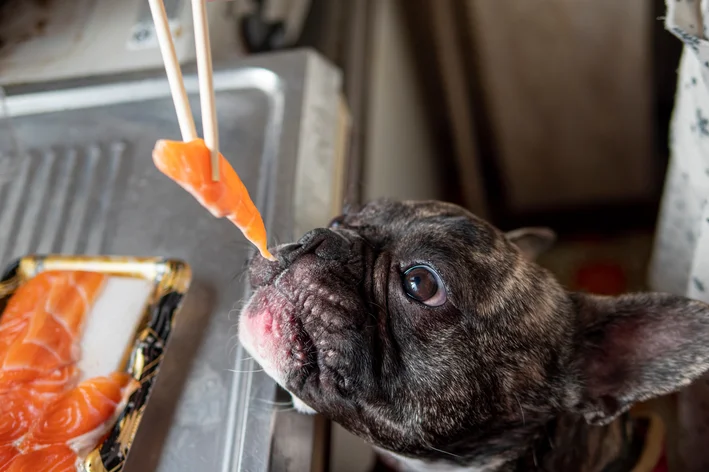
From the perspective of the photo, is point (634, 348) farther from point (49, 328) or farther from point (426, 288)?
point (49, 328)

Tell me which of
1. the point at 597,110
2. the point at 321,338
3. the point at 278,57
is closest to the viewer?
the point at 321,338

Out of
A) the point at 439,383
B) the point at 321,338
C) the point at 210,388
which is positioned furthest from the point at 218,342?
the point at 439,383

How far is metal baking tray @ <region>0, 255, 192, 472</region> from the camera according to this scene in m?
0.89

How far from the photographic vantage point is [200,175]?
2.23ft

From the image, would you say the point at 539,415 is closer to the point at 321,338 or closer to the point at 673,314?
the point at 673,314

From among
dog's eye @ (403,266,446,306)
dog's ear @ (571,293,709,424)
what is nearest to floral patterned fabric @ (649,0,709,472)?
dog's ear @ (571,293,709,424)

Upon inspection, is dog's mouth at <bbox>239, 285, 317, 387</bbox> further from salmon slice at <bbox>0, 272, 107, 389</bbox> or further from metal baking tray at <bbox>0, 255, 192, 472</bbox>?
salmon slice at <bbox>0, 272, 107, 389</bbox>

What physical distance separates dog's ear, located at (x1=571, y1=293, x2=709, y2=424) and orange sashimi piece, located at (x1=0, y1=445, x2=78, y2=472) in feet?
2.56

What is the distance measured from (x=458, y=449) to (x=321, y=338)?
1.07ft

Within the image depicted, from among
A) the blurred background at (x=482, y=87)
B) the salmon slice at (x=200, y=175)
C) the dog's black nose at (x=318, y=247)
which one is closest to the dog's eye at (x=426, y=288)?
the dog's black nose at (x=318, y=247)

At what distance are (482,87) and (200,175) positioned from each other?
204cm

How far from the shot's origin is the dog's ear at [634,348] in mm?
883

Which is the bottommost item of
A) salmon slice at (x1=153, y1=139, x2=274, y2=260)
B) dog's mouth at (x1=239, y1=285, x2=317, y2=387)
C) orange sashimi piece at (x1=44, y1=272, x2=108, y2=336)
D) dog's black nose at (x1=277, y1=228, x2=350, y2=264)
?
orange sashimi piece at (x1=44, y1=272, x2=108, y2=336)

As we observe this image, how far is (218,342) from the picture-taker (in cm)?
105
